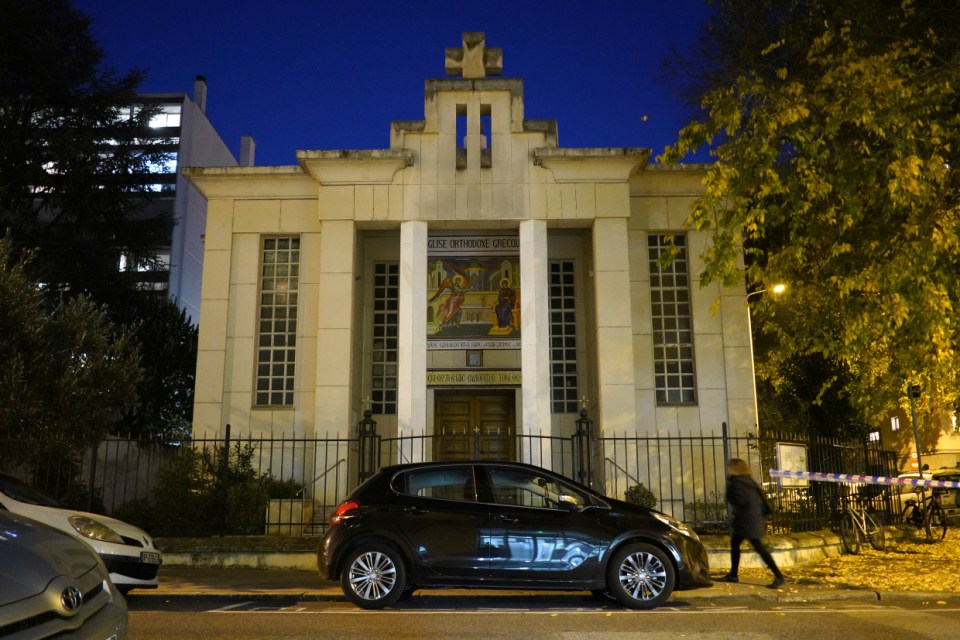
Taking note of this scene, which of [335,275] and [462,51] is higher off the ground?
[462,51]

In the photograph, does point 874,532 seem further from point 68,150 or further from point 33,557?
point 68,150

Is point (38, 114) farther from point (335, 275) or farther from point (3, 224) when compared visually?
point (335, 275)

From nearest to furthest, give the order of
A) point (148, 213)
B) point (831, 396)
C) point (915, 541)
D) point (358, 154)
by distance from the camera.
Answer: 1. point (915, 541)
2. point (358, 154)
3. point (831, 396)
4. point (148, 213)

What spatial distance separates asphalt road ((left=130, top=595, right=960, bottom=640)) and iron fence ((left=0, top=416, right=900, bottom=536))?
12.9 feet

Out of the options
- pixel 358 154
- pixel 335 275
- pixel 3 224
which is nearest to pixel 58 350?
pixel 335 275

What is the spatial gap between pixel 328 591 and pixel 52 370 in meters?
7.30

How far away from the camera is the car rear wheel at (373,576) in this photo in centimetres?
913

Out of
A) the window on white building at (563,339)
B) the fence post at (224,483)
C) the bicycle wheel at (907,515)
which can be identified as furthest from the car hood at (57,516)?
the bicycle wheel at (907,515)

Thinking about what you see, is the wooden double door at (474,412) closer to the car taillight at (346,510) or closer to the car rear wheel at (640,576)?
the car taillight at (346,510)

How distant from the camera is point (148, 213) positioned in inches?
1991

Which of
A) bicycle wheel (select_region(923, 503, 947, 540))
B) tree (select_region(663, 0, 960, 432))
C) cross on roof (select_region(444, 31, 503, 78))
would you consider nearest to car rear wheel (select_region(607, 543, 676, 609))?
tree (select_region(663, 0, 960, 432))

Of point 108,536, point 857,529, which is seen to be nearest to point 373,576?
point 108,536

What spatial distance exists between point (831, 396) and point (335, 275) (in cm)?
1403

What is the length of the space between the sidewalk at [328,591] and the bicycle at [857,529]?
161 inches
